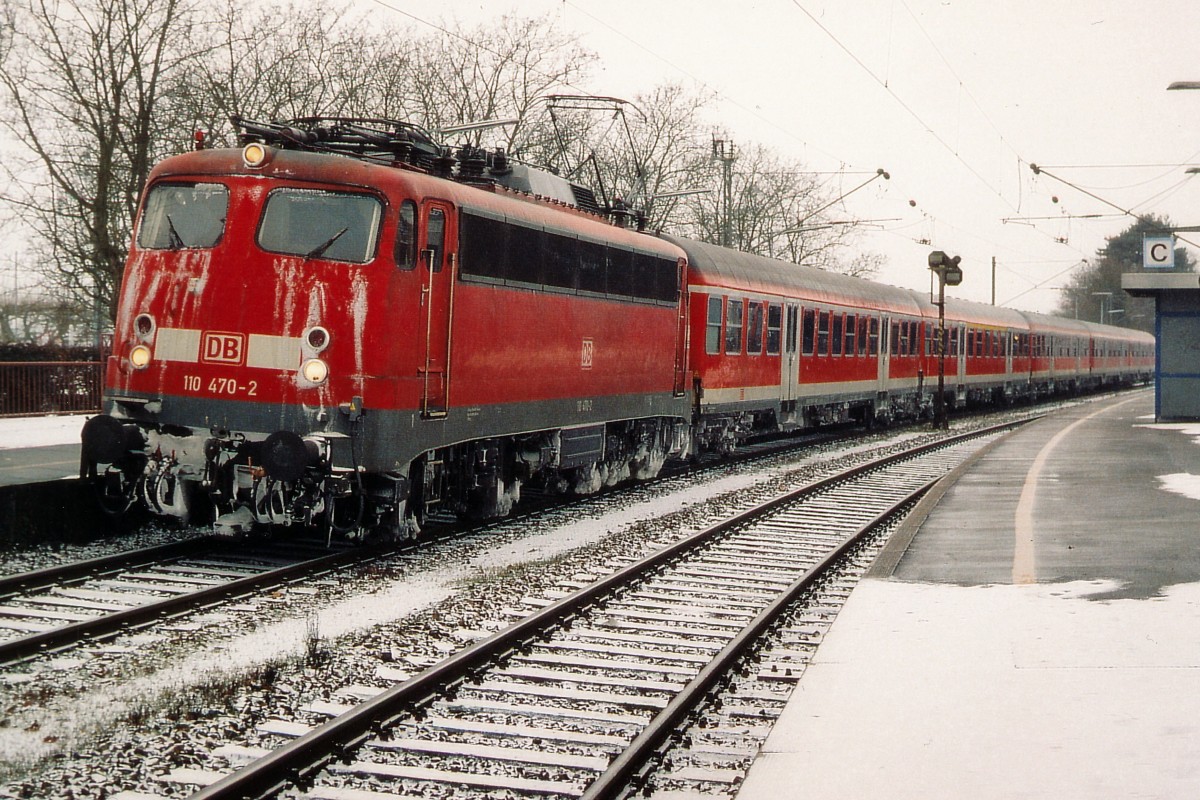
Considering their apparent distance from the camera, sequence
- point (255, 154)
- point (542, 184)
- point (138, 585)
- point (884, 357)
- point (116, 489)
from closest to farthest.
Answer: point (138, 585) → point (255, 154) → point (116, 489) → point (542, 184) → point (884, 357)

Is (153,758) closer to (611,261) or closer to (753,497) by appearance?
(611,261)

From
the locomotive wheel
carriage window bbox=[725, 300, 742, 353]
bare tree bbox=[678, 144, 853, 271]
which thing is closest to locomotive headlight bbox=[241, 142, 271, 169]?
the locomotive wheel

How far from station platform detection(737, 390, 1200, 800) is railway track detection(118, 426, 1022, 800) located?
535 mm

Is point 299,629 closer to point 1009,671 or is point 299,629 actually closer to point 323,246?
point 323,246

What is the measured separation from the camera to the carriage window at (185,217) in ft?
35.2

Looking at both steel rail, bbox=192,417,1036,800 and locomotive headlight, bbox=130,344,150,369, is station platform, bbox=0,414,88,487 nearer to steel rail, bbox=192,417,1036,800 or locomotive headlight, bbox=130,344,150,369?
locomotive headlight, bbox=130,344,150,369

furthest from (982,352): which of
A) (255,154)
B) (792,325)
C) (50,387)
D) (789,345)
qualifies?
(255,154)

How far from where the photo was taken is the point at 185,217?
1085cm

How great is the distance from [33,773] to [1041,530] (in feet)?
32.5

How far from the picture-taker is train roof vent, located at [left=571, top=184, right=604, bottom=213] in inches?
597

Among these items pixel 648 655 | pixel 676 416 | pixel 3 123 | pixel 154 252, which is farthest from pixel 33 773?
pixel 3 123

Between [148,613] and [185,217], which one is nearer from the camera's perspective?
[148,613]

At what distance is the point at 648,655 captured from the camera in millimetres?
8102

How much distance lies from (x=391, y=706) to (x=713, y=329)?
14769mm
